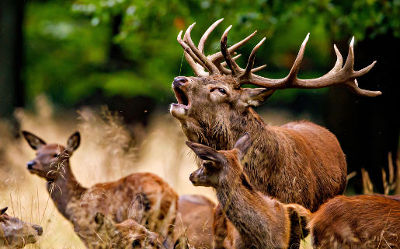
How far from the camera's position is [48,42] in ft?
69.9

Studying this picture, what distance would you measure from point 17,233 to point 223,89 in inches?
83.4

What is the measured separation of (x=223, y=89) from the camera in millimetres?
6387

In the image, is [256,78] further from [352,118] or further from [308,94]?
[308,94]

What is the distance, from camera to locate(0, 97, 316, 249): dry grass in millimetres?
7004

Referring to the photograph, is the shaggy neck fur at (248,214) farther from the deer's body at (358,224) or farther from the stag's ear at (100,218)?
the stag's ear at (100,218)

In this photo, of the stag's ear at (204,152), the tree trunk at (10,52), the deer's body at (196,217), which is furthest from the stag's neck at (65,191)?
the tree trunk at (10,52)

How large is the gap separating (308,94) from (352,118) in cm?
1322

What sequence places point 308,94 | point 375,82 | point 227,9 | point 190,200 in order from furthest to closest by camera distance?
point 308,94 → point 227,9 → point 375,82 → point 190,200

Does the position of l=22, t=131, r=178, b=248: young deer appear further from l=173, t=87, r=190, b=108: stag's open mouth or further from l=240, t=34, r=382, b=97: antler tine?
l=240, t=34, r=382, b=97: antler tine

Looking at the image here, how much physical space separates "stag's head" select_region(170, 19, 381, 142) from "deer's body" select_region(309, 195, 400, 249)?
4.41 feet

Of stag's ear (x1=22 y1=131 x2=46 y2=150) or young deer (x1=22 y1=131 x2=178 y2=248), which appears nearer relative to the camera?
young deer (x1=22 y1=131 x2=178 y2=248)

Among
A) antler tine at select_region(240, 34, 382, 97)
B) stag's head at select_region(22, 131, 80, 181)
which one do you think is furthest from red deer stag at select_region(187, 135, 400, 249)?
stag's head at select_region(22, 131, 80, 181)

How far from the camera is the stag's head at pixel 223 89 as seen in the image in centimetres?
626

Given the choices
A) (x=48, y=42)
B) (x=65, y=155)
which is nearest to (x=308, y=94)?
(x=48, y=42)
